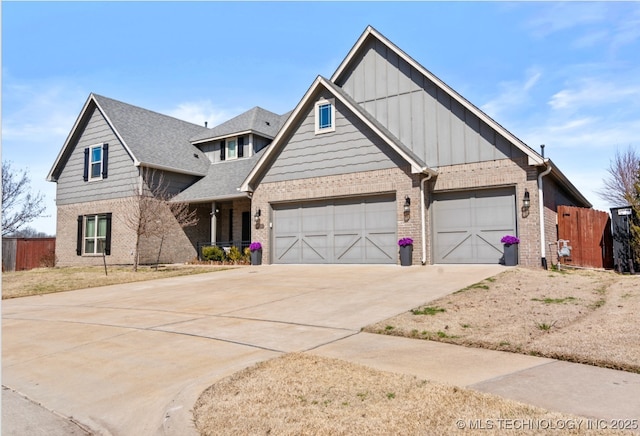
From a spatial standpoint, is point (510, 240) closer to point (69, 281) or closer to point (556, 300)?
point (556, 300)

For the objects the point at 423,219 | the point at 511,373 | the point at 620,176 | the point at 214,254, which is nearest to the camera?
the point at 511,373

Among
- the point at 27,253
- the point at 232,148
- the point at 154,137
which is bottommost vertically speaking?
the point at 27,253

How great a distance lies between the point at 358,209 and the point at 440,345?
11.1 meters

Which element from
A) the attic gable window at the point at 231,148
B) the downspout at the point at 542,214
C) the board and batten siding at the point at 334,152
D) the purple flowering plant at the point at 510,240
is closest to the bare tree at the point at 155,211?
the attic gable window at the point at 231,148

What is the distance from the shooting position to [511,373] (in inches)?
201

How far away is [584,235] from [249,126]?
1653 centimetres

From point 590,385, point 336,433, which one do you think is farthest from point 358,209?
point 336,433

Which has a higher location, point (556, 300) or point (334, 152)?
point (334, 152)

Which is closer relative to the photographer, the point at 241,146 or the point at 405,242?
the point at 405,242

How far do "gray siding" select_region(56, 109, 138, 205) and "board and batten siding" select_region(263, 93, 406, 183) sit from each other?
26.9 ft

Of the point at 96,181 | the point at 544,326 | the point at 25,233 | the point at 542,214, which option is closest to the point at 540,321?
the point at 544,326

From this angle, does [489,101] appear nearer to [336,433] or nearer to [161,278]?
[161,278]

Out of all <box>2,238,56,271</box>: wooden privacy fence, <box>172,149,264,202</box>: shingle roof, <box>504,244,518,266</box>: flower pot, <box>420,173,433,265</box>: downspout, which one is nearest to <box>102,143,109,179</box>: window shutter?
<box>172,149,264,202</box>: shingle roof

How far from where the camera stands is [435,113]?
55.6 feet
